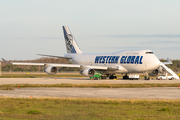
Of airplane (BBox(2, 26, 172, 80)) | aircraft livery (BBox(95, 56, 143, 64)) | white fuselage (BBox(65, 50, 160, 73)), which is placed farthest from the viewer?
aircraft livery (BBox(95, 56, 143, 64))

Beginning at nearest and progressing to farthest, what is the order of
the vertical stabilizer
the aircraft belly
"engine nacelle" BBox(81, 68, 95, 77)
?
the aircraft belly < "engine nacelle" BBox(81, 68, 95, 77) < the vertical stabilizer

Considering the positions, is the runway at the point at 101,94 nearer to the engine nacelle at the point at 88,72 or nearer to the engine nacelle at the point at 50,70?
the engine nacelle at the point at 88,72

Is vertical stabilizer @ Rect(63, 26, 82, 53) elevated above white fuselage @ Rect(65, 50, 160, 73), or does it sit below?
above

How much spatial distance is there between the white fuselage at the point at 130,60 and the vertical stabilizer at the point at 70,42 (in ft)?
24.6

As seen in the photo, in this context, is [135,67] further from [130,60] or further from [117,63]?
[117,63]

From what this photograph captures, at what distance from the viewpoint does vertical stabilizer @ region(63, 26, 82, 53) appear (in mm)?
74600

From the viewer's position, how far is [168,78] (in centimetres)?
6034

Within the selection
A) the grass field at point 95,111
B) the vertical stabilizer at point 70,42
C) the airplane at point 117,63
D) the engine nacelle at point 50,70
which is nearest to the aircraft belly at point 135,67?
the airplane at point 117,63

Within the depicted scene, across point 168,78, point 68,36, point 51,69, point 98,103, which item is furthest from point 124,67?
point 98,103

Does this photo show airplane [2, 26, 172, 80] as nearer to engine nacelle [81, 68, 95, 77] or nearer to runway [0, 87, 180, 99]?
engine nacelle [81, 68, 95, 77]

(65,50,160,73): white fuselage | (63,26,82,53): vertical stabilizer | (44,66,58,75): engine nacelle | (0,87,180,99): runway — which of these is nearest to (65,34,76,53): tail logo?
(63,26,82,53): vertical stabilizer

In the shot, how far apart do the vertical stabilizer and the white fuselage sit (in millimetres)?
7510

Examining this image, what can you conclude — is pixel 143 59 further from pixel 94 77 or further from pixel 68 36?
pixel 68 36

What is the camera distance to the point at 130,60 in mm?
59031
